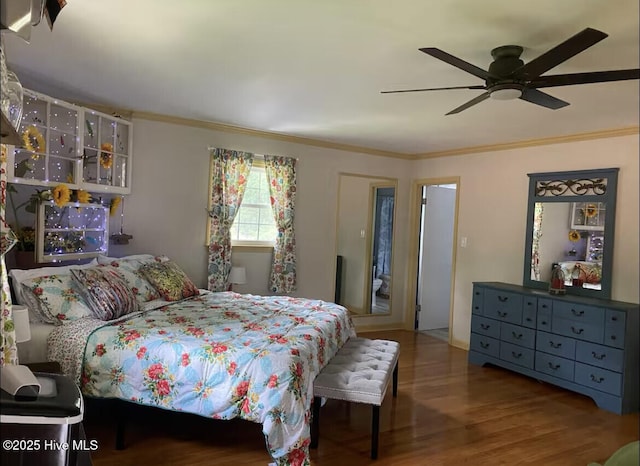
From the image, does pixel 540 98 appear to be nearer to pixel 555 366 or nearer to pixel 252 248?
pixel 555 366

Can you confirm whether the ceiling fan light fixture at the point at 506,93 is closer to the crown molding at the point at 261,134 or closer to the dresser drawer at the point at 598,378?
the dresser drawer at the point at 598,378

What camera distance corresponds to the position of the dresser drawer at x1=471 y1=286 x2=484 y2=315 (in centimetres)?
462

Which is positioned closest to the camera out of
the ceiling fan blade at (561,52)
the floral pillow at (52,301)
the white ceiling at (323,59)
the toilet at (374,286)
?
the ceiling fan blade at (561,52)

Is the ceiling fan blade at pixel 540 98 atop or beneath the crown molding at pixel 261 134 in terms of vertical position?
beneath

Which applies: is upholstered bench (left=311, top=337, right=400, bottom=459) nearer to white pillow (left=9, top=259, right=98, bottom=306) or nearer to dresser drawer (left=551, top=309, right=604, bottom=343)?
dresser drawer (left=551, top=309, right=604, bottom=343)

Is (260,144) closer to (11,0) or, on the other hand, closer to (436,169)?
(436,169)

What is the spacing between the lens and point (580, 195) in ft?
13.5

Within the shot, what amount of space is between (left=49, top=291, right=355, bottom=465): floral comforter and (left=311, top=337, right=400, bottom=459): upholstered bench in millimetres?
105

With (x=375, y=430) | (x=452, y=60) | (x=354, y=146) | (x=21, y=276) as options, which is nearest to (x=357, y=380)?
(x=375, y=430)

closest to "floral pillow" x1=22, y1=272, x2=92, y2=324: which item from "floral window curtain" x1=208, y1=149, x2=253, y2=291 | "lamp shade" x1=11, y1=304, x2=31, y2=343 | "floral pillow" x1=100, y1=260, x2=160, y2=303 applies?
"floral pillow" x1=100, y1=260, x2=160, y2=303

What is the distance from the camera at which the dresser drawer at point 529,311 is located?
413cm

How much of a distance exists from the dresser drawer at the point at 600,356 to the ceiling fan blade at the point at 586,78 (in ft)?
7.70

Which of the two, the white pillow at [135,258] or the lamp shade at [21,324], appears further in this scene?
the white pillow at [135,258]

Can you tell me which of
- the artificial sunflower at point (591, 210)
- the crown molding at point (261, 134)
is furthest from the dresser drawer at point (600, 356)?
the crown molding at point (261, 134)
